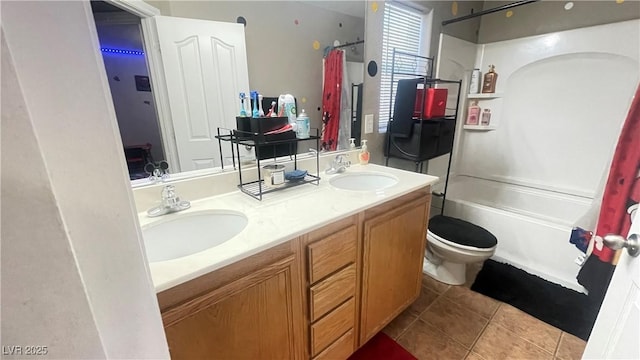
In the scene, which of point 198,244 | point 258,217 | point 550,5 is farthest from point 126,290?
point 550,5

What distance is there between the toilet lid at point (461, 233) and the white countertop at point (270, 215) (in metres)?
0.51

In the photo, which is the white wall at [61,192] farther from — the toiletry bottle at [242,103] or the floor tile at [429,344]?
the floor tile at [429,344]

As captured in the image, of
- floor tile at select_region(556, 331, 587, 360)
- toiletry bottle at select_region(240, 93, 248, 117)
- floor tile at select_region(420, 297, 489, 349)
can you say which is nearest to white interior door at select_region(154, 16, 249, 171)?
toiletry bottle at select_region(240, 93, 248, 117)

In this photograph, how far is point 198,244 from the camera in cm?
103

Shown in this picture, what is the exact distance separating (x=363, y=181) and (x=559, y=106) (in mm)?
2054

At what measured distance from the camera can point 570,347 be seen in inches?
54.3

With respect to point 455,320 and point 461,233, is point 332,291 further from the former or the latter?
point 461,233

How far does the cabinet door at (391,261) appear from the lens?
118 centimetres

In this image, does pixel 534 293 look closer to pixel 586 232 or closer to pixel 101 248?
pixel 586 232

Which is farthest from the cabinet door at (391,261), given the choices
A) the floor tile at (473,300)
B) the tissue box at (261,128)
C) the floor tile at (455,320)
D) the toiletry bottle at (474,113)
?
the toiletry bottle at (474,113)

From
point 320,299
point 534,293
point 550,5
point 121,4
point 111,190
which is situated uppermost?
point 550,5

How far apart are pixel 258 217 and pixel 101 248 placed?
633mm

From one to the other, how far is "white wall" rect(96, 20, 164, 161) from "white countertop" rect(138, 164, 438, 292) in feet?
1.05

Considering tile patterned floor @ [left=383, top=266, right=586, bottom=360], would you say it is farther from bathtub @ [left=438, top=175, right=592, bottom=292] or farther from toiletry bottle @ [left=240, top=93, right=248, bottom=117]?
toiletry bottle @ [left=240, top=93, right=248, bottom=117]
